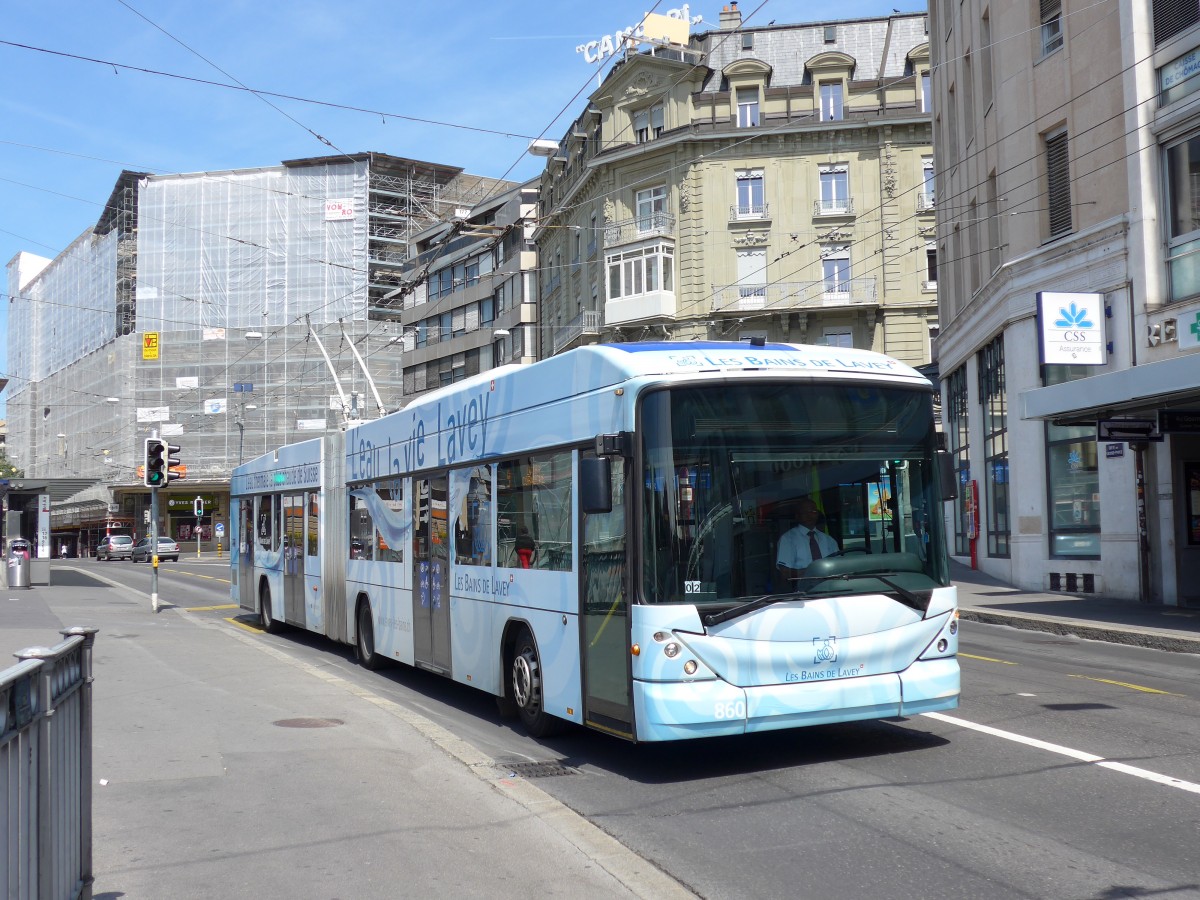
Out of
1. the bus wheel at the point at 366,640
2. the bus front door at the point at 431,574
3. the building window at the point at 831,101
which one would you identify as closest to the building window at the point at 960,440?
the building window at the point at 831,101

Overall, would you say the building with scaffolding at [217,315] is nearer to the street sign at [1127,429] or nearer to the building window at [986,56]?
the building window at [986,56]

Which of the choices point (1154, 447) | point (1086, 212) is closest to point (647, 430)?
point (1154, 447)

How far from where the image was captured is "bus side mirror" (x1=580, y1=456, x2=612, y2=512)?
755 centimetres

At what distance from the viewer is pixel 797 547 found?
775 cm

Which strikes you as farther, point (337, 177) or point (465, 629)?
point (337, 177)

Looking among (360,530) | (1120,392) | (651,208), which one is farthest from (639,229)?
(360,530)

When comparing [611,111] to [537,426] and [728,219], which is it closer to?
[728,219]

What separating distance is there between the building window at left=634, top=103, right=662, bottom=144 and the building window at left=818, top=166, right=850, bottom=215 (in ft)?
20.8

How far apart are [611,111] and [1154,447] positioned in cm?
3041

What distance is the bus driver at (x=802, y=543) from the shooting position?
771 cm

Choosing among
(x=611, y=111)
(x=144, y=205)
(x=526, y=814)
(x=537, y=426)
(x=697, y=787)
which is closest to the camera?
(x=526, y=814)

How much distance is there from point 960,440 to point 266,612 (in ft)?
65.9

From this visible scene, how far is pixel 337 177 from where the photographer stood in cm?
6203

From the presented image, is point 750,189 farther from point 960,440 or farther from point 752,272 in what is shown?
point 960,440
